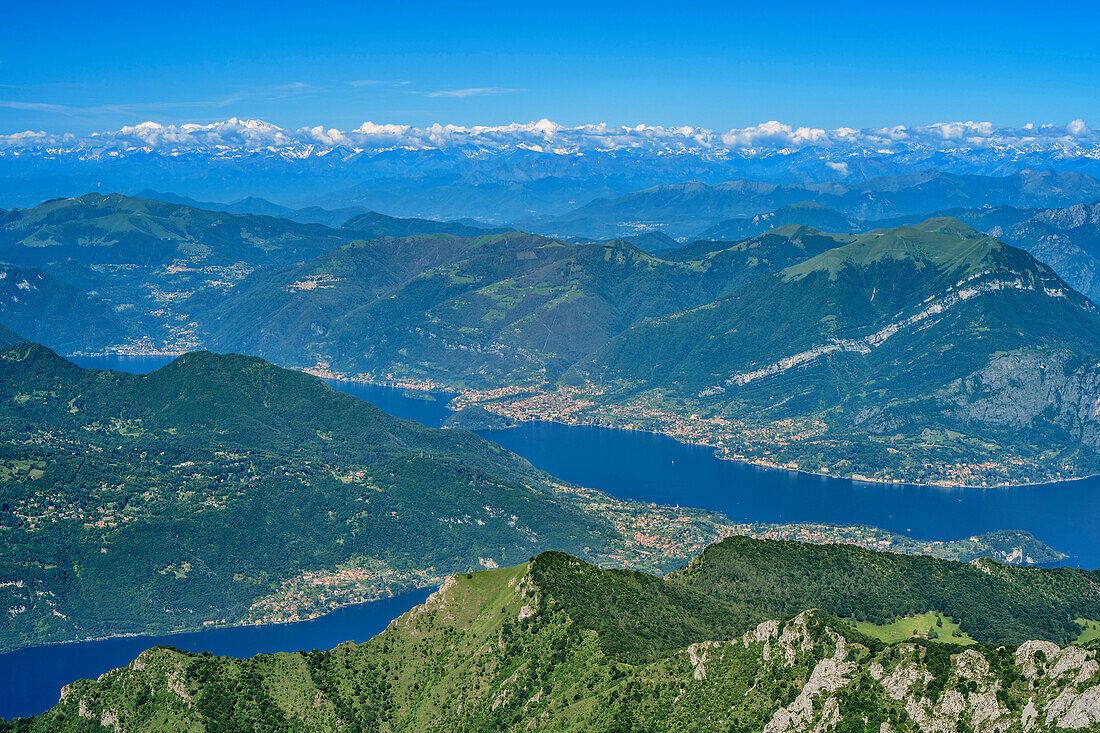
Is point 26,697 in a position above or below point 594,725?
below

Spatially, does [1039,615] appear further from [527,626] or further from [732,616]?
[527,626]

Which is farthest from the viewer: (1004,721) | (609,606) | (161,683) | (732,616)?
(732,616)

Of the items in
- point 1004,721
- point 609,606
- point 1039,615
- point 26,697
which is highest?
point 1004,721

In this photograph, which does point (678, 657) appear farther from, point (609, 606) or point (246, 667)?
point (246, 667)

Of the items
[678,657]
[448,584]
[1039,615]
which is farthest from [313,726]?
[1039,615]

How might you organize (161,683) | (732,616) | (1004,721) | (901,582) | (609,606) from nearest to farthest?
(1004,721) < (161,683) < (609,606) < (732,616) < (901,582)

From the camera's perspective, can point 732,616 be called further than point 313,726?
Yes
